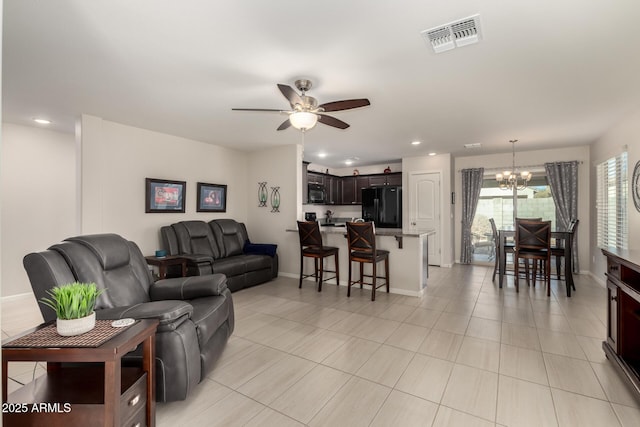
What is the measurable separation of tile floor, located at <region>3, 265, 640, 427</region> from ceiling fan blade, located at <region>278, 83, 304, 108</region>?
225 centimetres

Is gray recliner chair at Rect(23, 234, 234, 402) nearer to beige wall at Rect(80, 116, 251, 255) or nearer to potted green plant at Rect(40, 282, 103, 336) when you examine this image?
potted green plant at Rect(40, 282, 103, 336)

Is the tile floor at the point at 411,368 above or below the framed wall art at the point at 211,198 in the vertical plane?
below

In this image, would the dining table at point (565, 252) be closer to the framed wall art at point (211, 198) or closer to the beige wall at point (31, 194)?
the framed wall art at point (211, 198)

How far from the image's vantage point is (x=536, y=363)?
2529mm

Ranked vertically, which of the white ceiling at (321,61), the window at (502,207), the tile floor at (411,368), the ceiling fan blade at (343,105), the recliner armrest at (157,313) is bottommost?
the tile floor at (411,368)

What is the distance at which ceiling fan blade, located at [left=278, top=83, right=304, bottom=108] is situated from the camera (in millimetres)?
2516

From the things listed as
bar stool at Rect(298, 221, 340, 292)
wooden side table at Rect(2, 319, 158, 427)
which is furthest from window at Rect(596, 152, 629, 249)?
wooden side table at Rect(2, 319, 158, 427)

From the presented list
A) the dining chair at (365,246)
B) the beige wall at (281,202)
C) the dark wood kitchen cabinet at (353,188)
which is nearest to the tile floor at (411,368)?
the dining chair at (365,246)

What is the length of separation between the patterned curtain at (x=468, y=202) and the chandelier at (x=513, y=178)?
0.57 metres

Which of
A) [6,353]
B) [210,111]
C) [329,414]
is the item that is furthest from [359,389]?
[210,111]

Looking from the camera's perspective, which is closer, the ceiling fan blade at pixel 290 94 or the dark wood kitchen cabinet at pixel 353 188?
the ceiling fan blade at pixel 290 94

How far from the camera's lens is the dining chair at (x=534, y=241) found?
4.43 m

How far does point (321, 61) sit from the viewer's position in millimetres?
2553

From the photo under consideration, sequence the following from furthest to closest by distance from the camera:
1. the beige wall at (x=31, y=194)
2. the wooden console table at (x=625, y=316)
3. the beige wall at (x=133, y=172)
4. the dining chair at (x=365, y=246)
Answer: the beige wall at (x=31, y=194) → the dining chair at (x=365, y=246) → the beige wall at (x=133, y=172) → the wooden console table at (x=625, y=316)
